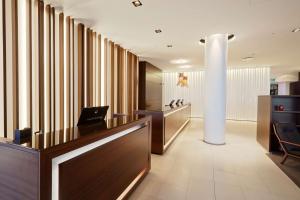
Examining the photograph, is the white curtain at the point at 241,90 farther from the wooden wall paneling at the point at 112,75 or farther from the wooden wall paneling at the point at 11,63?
the wooden wall paneling at the point at 11,63

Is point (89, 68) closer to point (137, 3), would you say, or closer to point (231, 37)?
point (137, 3)

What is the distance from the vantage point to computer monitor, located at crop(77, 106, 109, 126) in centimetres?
194

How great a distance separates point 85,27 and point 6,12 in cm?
174

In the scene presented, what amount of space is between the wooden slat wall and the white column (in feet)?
10.2

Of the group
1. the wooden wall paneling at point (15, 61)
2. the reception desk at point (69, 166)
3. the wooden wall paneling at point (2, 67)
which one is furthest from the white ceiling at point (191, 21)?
the reception desk at point (69, 166)

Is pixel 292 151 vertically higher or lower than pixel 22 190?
lower

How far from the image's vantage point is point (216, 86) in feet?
15.0

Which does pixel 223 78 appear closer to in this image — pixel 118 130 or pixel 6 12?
pixel 118 130

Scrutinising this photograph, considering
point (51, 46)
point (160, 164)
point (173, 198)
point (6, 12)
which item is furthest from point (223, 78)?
point (6, 12)

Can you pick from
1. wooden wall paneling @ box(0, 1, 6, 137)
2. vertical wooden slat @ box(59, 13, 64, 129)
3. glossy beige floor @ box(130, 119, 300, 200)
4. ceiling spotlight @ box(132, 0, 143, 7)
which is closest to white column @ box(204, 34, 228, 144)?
glossy beige floor @ box(130, 119, 300, 200)

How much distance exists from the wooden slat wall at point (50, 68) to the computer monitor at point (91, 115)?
1.63m

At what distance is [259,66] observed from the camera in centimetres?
870

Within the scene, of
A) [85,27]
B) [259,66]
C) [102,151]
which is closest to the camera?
[102,151]

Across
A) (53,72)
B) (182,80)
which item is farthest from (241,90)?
(53,72)
